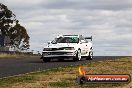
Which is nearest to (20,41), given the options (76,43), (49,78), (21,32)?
(21,32)

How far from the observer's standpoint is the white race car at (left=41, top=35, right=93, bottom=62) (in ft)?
93.0

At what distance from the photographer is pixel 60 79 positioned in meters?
15.1

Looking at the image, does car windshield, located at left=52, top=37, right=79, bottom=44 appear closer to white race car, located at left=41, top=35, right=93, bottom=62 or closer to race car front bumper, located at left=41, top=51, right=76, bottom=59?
white race car, located at left=41, top=35, right=93, bottom=62

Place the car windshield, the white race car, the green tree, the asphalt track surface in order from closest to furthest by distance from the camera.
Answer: the asphalt track surface, the white race car, the car windshield, the green tree

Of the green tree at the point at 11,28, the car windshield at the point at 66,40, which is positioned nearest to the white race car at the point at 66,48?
the car windshield at the point at 66,40

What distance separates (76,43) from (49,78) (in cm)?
1426

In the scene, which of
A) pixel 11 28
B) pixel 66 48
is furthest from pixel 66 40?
pixel 11 28

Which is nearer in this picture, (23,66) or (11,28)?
(23,66)

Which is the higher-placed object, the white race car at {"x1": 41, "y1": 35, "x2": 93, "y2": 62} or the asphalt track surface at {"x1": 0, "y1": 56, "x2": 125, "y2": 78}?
the white race car at {"x1": 41, "y1": 35, "x2": 93, "y2": 62}

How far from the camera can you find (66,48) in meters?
28.6

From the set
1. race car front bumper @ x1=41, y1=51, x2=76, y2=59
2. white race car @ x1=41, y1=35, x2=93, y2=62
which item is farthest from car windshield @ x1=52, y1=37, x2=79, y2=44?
race car front bumper @ x1=41, y1=51, x2=76, y2=59

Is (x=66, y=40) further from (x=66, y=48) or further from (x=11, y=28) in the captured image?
(x=11, y=28)

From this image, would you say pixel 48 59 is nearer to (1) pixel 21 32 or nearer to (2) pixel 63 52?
(2) pixel 63 52

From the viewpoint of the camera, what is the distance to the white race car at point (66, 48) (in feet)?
93.0
